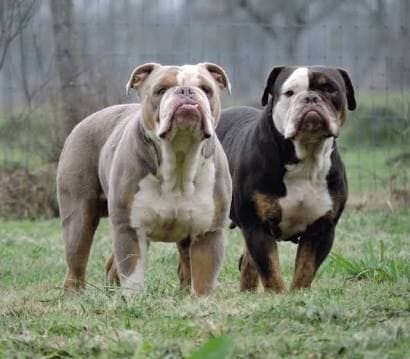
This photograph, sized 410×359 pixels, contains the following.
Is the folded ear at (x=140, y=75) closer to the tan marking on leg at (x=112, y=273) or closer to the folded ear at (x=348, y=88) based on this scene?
the folded ear at (x=348, y=88)

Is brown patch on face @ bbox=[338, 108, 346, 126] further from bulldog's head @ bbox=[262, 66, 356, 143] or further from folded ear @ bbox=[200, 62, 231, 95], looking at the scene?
folded ear @ bbox=[200, 62, 231, 95]

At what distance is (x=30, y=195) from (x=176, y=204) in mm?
7262

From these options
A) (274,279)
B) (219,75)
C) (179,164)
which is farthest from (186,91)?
(274,279)

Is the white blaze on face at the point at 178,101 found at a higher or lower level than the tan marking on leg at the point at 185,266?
higher

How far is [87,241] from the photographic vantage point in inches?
314

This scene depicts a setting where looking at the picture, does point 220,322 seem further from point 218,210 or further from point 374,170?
point 374,170

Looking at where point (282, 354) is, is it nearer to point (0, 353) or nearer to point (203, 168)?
point (0, 353)

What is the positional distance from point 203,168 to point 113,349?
225cm

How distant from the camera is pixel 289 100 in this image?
294 inches

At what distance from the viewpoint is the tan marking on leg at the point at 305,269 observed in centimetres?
758

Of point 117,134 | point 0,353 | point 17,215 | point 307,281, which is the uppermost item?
point 117,134

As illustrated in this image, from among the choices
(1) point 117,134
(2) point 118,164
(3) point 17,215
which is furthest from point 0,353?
(3) point 17,215

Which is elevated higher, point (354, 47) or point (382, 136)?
point (354, 47)

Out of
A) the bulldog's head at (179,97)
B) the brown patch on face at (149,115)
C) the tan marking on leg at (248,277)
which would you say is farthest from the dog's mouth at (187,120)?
the tan marking on leg at (248,277)
